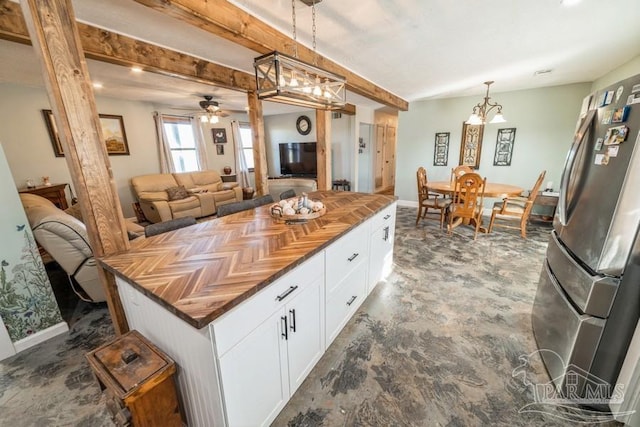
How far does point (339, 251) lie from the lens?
172 centimetres

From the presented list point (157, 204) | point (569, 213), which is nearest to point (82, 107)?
point (569, 213)

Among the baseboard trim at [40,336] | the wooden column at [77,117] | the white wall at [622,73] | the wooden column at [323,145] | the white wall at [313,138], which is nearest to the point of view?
the wooden column at [77,117]

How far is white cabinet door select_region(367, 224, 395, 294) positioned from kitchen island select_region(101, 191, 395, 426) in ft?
1.51

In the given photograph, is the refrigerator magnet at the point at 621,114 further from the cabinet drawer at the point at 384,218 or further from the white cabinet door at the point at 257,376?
the white cabinet door at the point at 257,376

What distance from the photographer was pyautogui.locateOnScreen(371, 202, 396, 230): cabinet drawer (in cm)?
230

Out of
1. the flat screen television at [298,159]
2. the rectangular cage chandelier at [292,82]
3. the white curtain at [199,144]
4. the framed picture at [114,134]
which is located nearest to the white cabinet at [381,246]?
the rectangular cage chandelier at [292,82]

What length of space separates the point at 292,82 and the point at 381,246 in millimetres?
1699

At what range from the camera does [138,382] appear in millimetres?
1013

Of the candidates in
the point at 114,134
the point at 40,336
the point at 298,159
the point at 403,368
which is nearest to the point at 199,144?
the point at 114,134

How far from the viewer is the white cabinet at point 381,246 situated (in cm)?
234

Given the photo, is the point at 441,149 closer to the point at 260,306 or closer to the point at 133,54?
the point at 133,54

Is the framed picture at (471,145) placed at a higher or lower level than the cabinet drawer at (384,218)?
higher

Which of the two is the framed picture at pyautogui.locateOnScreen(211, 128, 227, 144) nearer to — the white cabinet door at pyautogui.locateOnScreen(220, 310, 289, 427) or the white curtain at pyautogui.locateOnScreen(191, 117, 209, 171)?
the white curtain at pyautogui.locateOnScreen(191, 117, 209, 171)

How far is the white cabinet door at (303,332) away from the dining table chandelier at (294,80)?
122 centimetres
